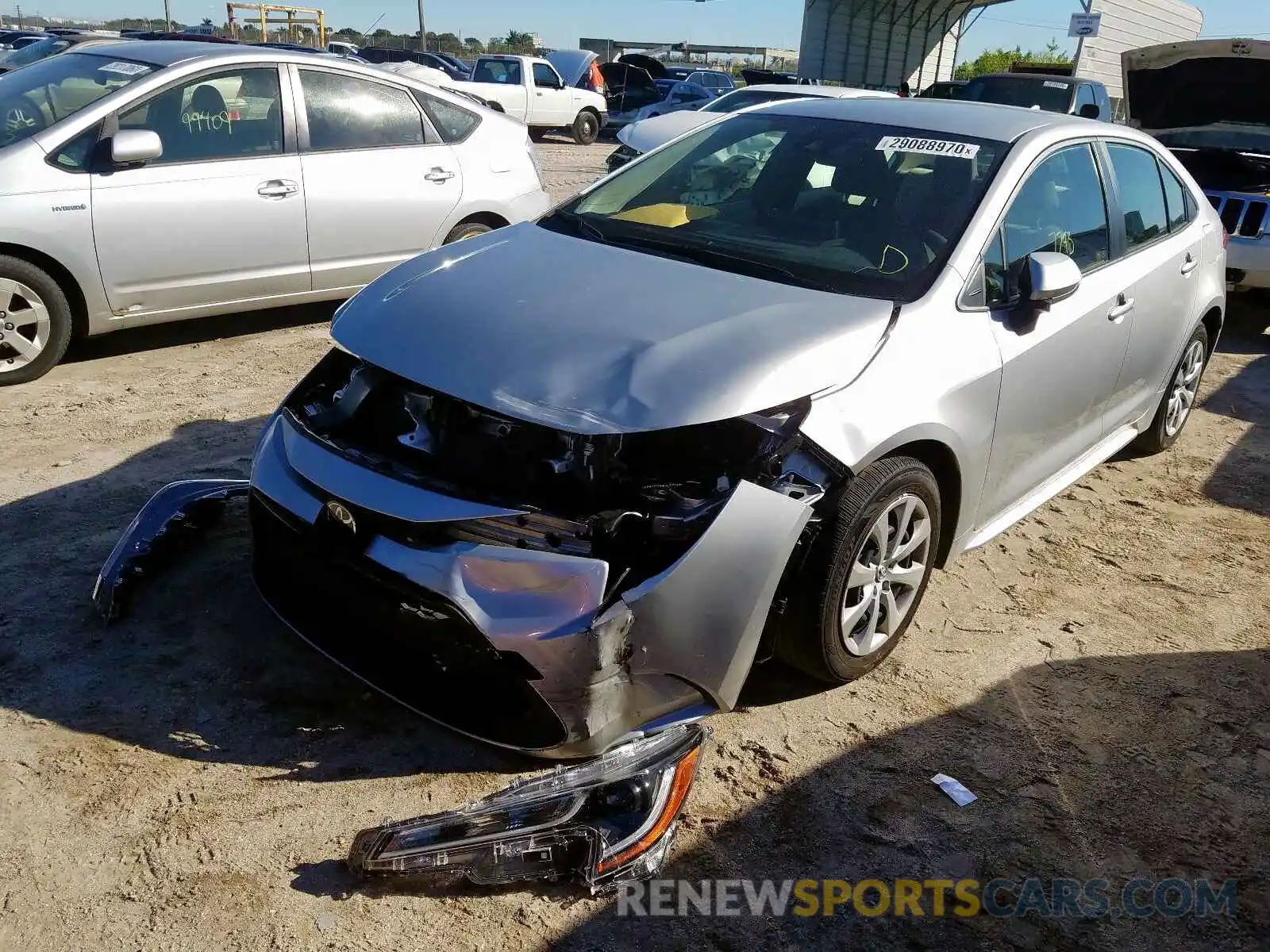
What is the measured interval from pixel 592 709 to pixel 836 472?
0.92 m

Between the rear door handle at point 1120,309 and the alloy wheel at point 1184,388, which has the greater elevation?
the rear door handle at point 1120,309

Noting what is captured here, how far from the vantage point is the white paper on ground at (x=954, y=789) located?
2.91m

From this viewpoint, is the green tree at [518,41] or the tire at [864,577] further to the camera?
the green tree at [518,41]

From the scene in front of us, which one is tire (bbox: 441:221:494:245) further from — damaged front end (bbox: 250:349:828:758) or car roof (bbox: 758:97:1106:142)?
damaged front end (bbox: 250:349:828:758)

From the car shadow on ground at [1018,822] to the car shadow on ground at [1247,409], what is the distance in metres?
2.08

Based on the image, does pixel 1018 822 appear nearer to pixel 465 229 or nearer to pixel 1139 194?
pixel 1139 194

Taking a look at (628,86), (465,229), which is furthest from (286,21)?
(465,229)

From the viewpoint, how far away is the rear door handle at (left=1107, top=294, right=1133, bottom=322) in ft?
13.5

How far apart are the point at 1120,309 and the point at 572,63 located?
2230 cm

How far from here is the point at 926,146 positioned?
3.89 metres

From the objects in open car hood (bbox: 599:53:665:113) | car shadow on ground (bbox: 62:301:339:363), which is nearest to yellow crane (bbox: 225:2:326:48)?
open car hood (bbox: 599:53:665:113)

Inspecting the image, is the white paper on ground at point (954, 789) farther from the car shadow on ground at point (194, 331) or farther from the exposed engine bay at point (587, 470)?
the car shadow on ground at point (194, 331)

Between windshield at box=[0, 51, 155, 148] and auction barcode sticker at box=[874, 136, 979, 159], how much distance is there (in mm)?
4127

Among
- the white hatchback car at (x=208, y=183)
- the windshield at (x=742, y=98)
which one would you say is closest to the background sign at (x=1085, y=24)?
the windshield at (x=742, y=98)
